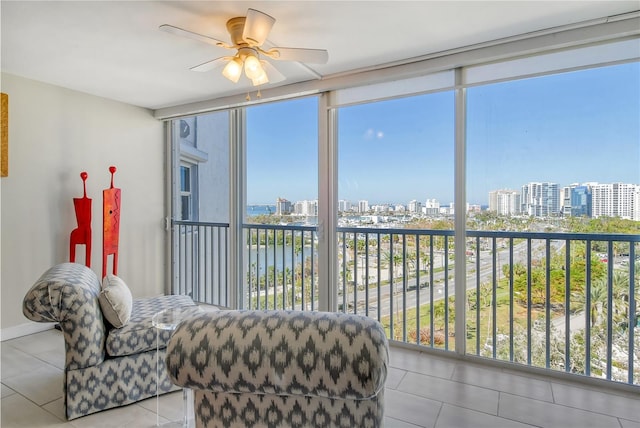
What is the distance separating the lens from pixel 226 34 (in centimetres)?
220

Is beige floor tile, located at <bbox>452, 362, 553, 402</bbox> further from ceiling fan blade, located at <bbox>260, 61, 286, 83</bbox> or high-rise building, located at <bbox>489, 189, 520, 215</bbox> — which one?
ceiling fan blade, located at <bbox>260, 61, 286, 83</bbox>

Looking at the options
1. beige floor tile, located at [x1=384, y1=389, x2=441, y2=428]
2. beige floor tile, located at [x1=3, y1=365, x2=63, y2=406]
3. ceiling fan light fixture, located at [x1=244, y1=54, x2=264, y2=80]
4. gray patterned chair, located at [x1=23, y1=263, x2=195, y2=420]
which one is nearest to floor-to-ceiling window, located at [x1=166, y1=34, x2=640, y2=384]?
beige floor tile, located at [x1=384, y1=389, x2=441, y2=428]

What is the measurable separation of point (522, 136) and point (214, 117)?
3.01 meters

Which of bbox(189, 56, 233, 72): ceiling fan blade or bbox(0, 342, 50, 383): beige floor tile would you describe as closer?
bbox(189, 56, 233, 72): ceiling fan blade

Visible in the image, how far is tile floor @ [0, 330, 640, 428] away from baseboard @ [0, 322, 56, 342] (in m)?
0.52

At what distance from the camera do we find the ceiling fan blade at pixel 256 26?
167 cm

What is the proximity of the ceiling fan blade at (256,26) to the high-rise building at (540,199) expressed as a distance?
195cm

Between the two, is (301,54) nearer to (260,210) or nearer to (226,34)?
(226,34)

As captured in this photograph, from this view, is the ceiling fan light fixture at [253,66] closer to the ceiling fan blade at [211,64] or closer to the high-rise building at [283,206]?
the ceiling fan blade at [211,64]

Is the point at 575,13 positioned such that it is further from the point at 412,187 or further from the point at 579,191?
the point at 412,187

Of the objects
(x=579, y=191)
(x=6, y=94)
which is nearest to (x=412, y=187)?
(x=579, y=191)

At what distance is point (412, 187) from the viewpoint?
275 centimetres

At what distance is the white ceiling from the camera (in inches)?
74.2

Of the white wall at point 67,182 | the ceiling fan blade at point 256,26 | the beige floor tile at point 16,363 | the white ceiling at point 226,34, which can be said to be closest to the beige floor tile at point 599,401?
the white ceiling at point 226,34
